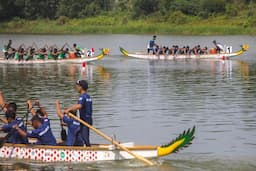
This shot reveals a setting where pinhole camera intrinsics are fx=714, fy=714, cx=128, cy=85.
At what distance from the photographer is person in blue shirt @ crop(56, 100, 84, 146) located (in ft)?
57.1

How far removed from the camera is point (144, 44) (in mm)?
72188

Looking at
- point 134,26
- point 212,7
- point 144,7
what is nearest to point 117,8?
point 144,7

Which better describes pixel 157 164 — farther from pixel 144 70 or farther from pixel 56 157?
pixel 144 70

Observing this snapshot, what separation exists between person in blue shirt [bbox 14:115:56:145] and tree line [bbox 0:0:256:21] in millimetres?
75925

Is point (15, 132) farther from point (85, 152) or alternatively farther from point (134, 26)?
point (134, 26)

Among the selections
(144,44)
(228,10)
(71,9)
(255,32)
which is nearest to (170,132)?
(144,44)

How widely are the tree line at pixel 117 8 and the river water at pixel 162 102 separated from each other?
43611mm

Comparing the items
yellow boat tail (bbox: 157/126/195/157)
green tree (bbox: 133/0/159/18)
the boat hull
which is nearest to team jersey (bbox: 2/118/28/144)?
the boat hull

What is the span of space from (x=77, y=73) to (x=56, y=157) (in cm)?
2489

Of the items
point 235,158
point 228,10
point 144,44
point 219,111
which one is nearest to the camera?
point 235,158

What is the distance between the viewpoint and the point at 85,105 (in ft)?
56.4

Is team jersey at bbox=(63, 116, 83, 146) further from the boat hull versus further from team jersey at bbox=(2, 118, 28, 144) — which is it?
team jersey at bbox=(2, 118, 28, 144)

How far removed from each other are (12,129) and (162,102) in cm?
1199

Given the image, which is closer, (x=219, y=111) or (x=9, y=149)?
(x=9, y=149)
